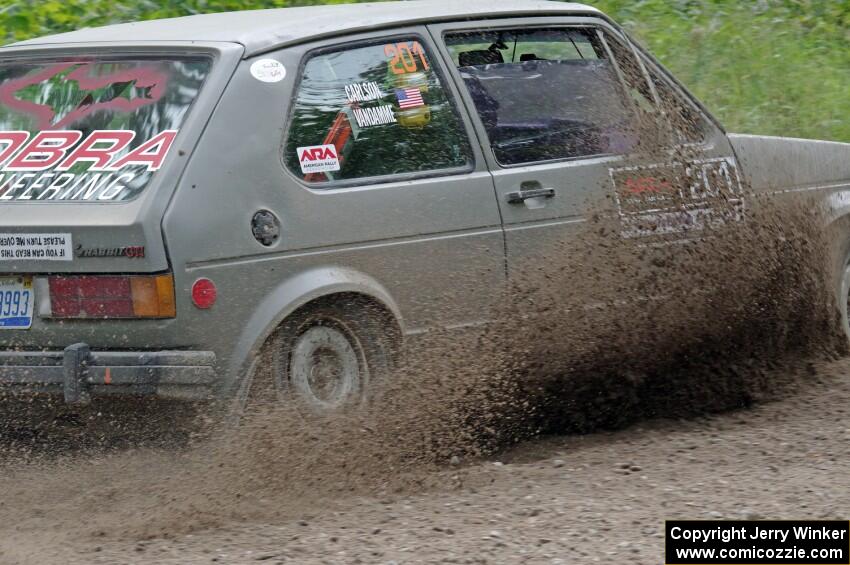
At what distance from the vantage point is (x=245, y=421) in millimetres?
4391

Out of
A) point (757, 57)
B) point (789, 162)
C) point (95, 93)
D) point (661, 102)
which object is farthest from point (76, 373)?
point (757, 57)

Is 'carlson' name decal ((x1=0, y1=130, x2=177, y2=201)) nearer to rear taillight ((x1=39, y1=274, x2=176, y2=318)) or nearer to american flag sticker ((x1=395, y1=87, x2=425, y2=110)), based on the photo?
rear taillight ((x1=39, y1=274, x2=176, y2=318))

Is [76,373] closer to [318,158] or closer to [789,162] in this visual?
[318,158]

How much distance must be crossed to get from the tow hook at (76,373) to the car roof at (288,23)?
3.96 feet

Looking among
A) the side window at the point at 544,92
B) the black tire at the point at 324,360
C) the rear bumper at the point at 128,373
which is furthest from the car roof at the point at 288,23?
the rear bumper at the point at 128,373

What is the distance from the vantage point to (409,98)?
16.4 ft

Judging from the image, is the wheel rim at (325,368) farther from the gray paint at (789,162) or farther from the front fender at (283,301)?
the gray paint at (789,162)

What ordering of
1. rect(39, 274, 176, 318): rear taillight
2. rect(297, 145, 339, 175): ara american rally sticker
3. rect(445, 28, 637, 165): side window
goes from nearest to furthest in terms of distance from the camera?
rect(39, 274, 176, 318): rear taillight
rect(297, 145, 339, 175): ara american rally sticker
rect(445, 28, 637, 165): side window

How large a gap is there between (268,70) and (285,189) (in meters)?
0.46

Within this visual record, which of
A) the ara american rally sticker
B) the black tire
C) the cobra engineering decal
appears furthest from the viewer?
the cobra engineering decal

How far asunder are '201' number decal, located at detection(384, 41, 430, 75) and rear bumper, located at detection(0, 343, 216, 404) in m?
1.44

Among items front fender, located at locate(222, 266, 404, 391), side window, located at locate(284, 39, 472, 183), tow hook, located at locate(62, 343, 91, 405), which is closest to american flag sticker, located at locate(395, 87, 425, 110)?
side window, located at locate(284, 39, 472, 183)

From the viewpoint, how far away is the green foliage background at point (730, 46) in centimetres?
1055

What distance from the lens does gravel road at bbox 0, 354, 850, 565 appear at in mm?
3775
